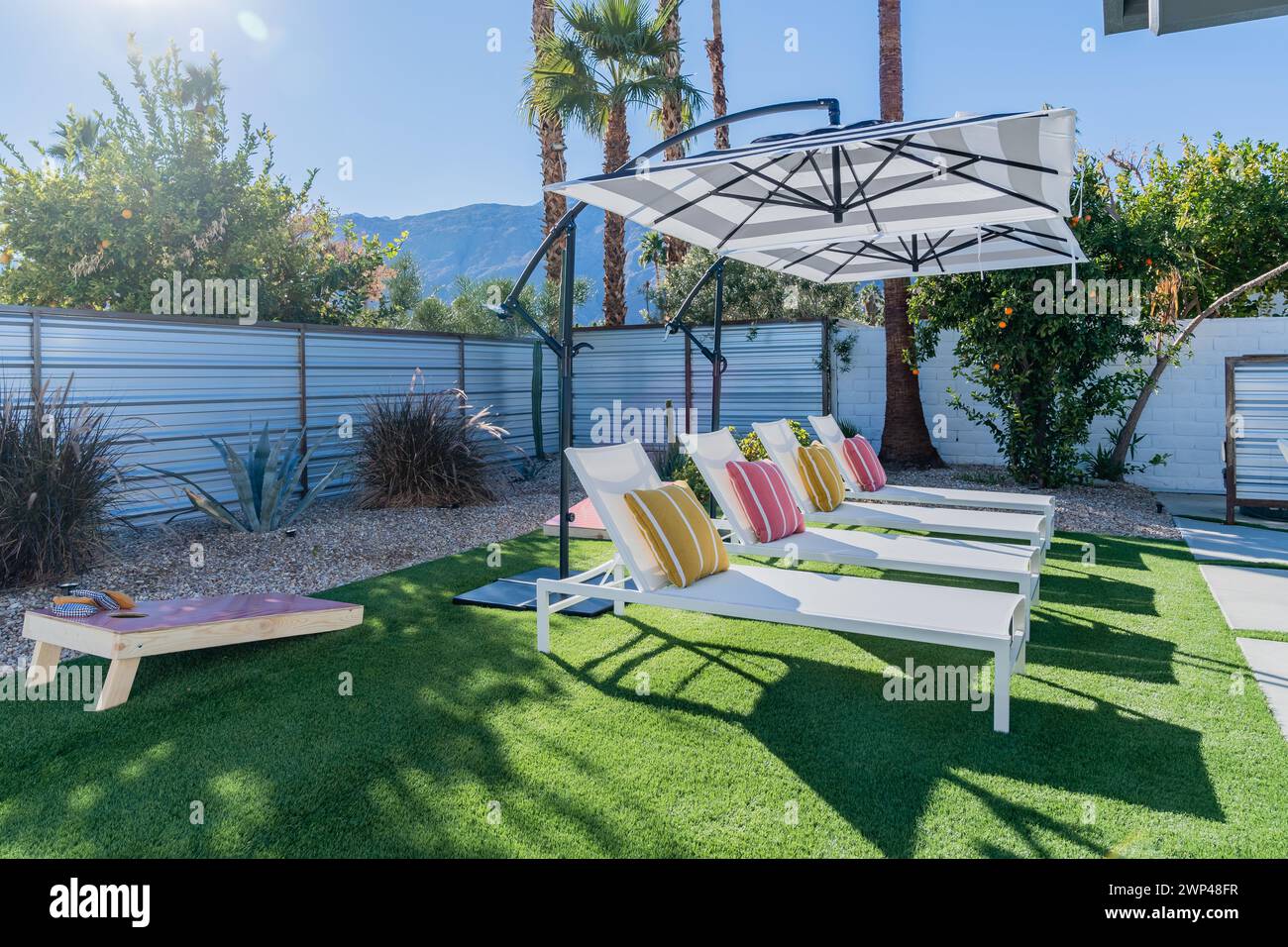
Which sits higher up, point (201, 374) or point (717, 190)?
point (717, 190)

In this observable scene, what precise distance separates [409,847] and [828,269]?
6169 mm

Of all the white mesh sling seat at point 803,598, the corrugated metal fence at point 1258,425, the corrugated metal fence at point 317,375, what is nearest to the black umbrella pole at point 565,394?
the white mesh sling seat at point 803,598

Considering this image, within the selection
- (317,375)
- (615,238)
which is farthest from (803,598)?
(615,238)

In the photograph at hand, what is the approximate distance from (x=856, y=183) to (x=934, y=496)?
9.19 ft

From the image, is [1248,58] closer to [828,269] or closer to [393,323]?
[828,269]

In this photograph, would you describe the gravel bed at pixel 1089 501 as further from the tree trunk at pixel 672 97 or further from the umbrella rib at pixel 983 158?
the tree trunk at pixel 672 97

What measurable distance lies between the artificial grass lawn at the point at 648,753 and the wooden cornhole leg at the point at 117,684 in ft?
0.24

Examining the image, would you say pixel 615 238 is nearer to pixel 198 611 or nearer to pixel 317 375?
pixel 317 375

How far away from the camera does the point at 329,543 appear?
22.2 ft

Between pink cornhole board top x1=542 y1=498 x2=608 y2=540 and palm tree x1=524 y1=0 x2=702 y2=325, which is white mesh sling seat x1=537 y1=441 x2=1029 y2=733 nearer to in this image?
pink cornhole board top x1=542 y1=498 x2=608 y2=540

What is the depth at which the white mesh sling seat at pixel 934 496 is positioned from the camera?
20.6 feet

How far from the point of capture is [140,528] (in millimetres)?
7016

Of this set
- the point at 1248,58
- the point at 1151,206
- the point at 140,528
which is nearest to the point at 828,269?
the point at 140,528

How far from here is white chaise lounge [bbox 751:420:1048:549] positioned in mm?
5352
